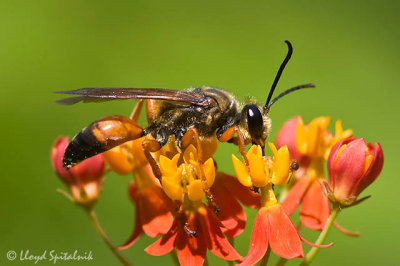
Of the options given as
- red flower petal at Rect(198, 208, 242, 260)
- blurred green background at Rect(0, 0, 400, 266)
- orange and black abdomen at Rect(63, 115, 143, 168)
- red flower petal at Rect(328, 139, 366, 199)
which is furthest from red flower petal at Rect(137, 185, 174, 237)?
blurred green background at Rect(0, 0, 400, 266)

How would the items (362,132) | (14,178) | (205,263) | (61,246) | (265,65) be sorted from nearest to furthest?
1. (205,263)
2. (61,246)
3. (14,178)
4. (362,132)
5. (265,65)

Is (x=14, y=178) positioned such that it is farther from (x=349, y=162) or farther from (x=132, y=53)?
(x=349, y=162)

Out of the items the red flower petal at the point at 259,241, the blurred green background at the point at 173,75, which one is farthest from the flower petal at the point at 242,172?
the blurred green background at the point at 173,75

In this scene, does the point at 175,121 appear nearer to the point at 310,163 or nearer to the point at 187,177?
the point at 187,177

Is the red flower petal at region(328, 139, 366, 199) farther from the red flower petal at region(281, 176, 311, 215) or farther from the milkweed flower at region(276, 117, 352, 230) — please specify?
the red flower petal at region(281, 176, 311, 215)

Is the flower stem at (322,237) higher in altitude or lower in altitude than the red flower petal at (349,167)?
lower

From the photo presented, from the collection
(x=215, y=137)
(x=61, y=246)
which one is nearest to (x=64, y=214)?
(x=61, y=246)

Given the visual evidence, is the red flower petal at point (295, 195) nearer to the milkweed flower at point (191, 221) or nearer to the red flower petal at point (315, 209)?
the red flower petal at point (315, 209)
